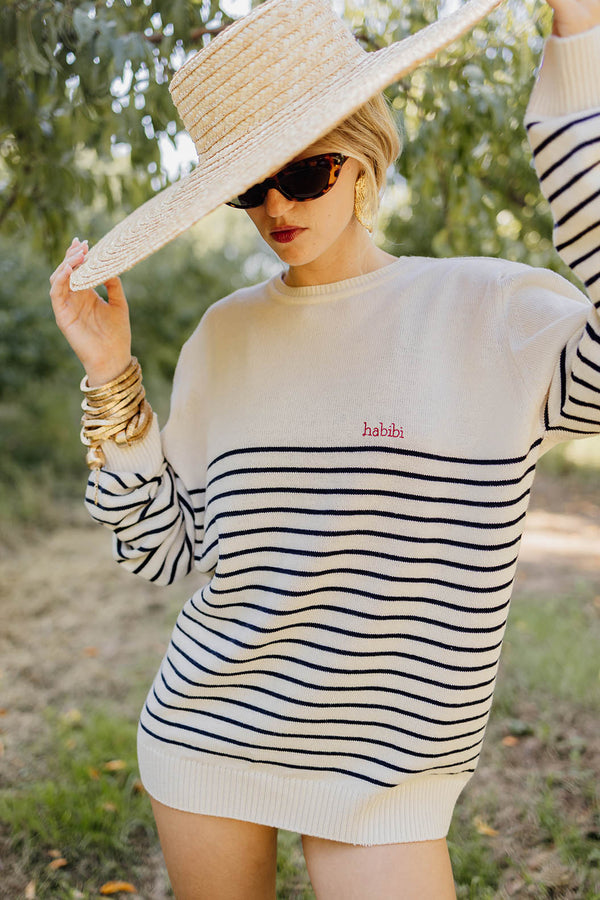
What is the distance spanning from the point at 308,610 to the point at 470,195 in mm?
1846

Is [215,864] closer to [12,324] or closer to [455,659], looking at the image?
[455,659]

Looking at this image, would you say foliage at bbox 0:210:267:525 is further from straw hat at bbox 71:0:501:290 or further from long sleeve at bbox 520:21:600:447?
long sleeve at bbox 520:21:600:447

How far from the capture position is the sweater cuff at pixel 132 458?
1642mm

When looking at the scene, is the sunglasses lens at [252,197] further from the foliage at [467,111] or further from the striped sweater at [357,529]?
the foliage at [467,111]

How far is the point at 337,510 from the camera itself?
140cm

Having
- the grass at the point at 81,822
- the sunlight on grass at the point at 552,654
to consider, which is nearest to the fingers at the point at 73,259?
the grass at the point at 81,822

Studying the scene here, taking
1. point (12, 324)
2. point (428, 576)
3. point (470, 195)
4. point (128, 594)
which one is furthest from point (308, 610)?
point (12, 324)

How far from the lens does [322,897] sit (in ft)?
4.74

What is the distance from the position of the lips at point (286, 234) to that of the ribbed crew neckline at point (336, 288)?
14 cm

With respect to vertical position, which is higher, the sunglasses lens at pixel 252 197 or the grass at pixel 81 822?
the sunglasses lens at pixel 252 197

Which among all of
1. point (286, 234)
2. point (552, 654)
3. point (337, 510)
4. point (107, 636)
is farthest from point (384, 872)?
point (107, 636)

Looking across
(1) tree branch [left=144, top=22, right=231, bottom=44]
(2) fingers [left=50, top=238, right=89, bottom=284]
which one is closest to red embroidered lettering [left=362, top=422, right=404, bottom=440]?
(2) fingers [left=50, top=238, right=89, bottom=284]

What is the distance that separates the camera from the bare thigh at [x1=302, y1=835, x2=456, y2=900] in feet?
4.53

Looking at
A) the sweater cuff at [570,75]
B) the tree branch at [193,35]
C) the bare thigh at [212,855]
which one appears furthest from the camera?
the tree branch at [193,35]
